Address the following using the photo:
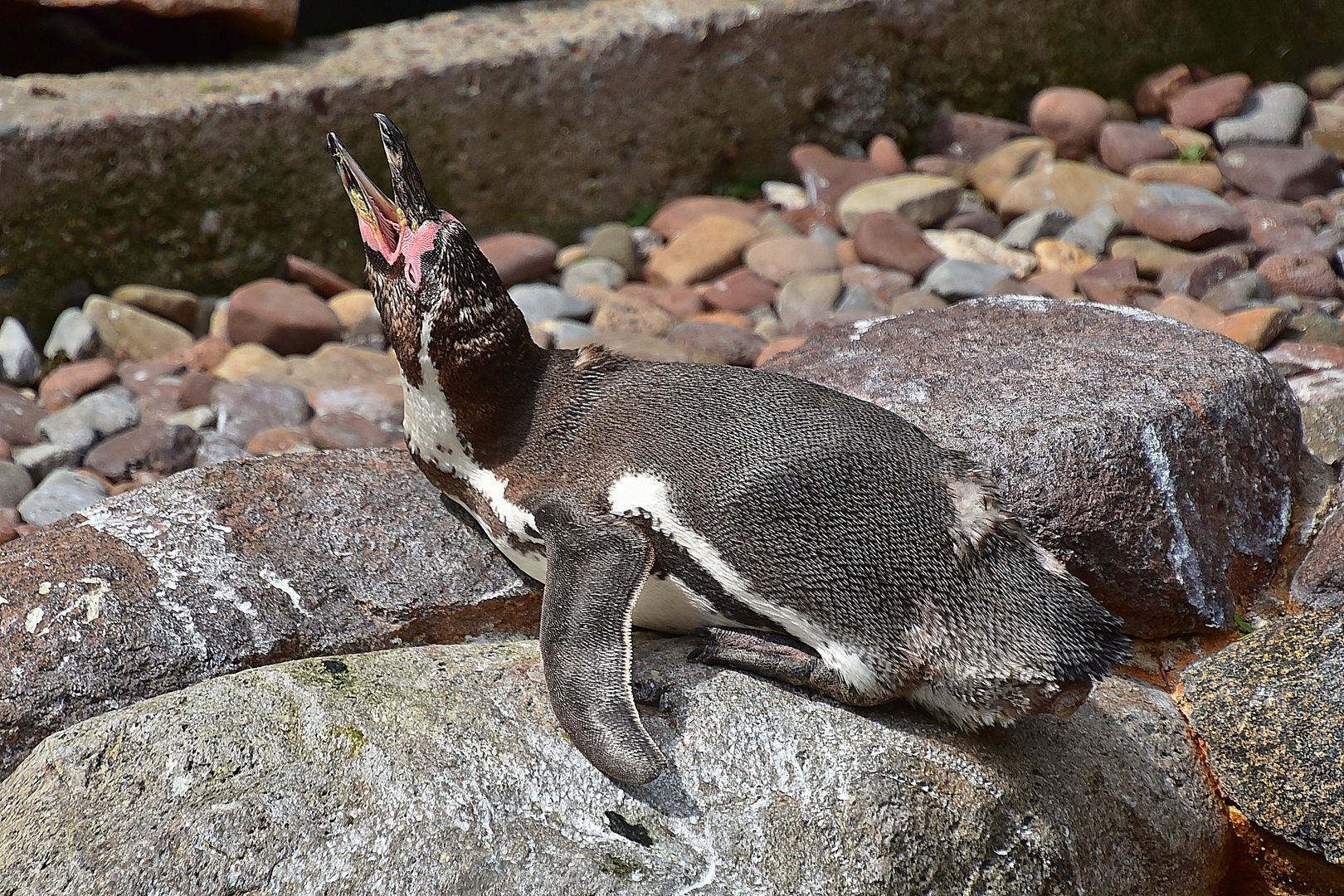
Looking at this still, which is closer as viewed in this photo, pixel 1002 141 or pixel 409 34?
pixel 409 34

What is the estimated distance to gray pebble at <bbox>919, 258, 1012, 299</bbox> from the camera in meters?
5.06

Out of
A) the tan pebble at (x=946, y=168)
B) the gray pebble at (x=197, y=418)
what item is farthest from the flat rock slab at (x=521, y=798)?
the tan pebble at (x=946, y=168)

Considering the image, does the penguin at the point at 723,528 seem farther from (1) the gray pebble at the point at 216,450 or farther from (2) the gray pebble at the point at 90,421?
(2) the gray pebble at the point at 90,421

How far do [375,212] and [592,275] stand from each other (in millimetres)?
2824

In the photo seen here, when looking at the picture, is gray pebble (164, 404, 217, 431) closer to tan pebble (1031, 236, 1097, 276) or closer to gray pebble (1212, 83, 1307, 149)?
tan pebble (1031, 236, 1097, 276)

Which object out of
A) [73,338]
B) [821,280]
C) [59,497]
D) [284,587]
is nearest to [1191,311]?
[821,280]

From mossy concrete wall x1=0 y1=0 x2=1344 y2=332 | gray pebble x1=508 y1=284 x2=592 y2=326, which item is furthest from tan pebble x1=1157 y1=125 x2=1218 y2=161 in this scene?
gray pebble x1=508 y1=284 x2=592 y2=326

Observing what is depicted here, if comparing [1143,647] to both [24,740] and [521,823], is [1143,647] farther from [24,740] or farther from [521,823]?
[24,740]

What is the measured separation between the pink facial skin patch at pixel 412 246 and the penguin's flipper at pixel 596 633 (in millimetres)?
605

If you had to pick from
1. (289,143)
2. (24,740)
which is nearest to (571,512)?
(24,740)

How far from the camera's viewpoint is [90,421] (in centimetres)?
440

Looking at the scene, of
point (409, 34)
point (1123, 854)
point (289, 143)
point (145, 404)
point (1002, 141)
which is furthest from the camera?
point (1002, 141)

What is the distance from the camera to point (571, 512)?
8.46 ft

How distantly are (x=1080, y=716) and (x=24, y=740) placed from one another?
2330 mm
